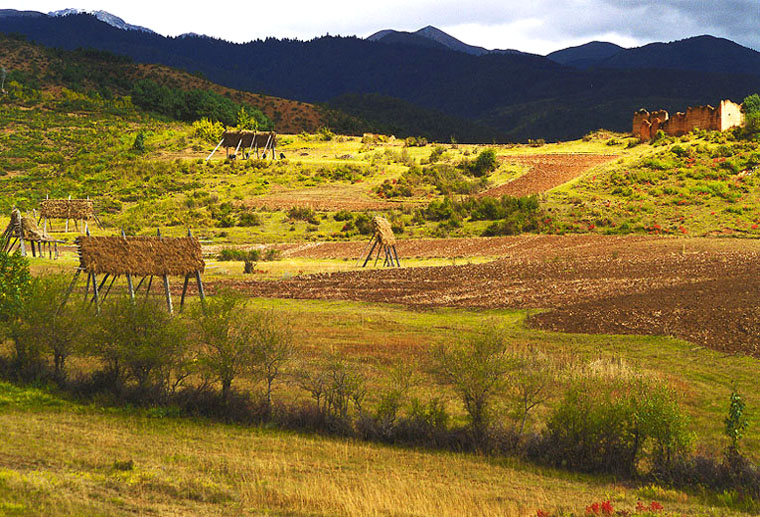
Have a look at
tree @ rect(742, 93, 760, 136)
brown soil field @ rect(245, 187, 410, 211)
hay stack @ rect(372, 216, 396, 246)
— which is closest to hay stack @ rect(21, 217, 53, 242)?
hay stack @ rect(372, 216, 396, 246)

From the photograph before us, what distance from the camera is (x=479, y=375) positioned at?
14.5m

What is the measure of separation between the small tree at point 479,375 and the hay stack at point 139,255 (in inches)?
471

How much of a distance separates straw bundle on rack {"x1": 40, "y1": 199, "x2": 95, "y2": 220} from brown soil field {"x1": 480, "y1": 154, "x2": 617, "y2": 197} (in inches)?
1296

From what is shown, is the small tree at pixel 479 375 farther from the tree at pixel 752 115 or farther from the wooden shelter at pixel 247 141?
the wooden shelter at pixel 247 141

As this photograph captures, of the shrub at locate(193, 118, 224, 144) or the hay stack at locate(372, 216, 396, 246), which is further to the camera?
the shrub at locate(193, 118, 224, 144)

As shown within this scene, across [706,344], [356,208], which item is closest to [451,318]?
[706,344]

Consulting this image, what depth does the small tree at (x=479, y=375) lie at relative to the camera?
1445 centimetres

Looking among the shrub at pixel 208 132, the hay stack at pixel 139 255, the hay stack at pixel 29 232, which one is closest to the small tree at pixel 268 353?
the hay stack at pixel 139 255

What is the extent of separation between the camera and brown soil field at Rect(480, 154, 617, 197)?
204ft

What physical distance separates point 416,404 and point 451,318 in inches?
402

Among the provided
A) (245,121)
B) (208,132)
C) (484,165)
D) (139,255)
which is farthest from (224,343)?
(245,121)

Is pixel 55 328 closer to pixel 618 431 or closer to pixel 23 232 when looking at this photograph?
pixel 618 431

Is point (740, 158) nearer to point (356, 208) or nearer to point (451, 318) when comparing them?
point (356, 208)

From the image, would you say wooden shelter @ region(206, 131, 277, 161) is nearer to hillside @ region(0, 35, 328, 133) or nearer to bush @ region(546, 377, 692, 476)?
hillside @ region(0, 35, 328, 133)
